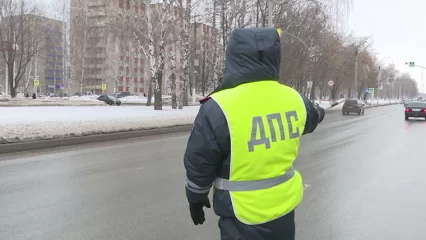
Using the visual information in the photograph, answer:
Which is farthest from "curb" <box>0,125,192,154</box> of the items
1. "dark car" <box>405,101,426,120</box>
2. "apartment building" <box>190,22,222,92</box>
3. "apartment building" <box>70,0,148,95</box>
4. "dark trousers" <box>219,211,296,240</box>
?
"dark car" <box>405,101,426,120</box>

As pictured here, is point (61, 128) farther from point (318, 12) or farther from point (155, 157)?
point (318, 12)

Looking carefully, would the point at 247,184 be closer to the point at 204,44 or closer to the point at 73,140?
the point at 73,140

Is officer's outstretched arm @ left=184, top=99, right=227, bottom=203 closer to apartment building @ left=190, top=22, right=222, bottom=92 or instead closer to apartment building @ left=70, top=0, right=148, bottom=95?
apartment building @ left=70, top=0, right=148, bottom=95

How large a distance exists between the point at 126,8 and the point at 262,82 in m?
27.4

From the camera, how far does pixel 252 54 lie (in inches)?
86.1

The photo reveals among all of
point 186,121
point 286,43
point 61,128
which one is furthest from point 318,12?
point 61,128

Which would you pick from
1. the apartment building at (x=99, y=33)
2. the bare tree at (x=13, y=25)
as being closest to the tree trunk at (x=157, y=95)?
the apartment building at (x=99, y=33)

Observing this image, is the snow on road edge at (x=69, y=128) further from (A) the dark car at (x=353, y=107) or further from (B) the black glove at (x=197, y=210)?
(A) the dark car at (x=353, y=107)

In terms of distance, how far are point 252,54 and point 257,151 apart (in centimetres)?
55

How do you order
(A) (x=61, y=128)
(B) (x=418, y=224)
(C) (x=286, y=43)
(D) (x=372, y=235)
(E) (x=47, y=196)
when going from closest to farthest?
1. (D) (x=372, y=235)
2. (B) (x=418, y=224)
3. (E) (x=47, y=196)
4. (A) (x=61, y=128)
5. (C) (x=286, y=43)

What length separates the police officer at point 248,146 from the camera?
2105mm

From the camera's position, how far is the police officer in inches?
82.9

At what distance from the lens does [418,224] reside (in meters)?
5.05

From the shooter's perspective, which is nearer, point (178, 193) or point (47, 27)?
point (178, 193)
